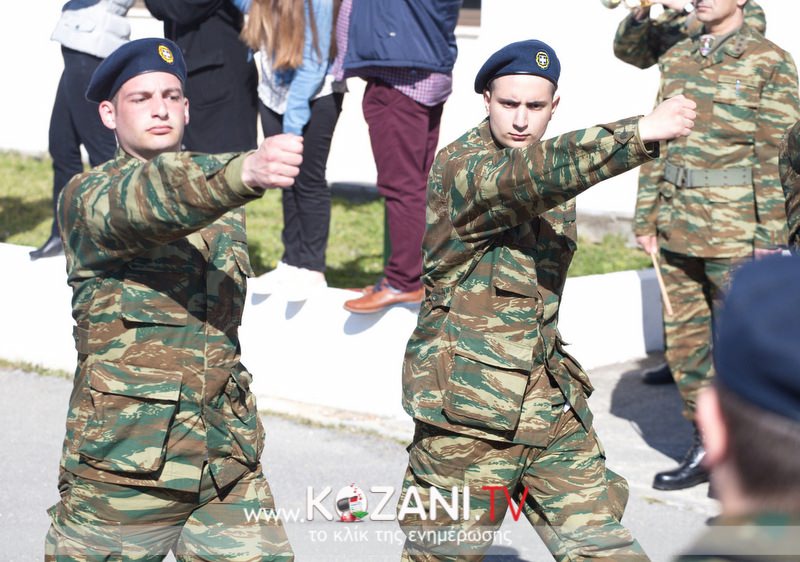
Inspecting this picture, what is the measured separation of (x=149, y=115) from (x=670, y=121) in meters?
1.45

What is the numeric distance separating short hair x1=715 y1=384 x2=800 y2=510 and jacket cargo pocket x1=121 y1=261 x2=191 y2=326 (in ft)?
7.36

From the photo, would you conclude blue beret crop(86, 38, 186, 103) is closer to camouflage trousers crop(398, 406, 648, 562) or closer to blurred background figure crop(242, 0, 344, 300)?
camouflage trousers crop(398, 406, 648, 562)

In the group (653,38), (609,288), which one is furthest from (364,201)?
(653,38)

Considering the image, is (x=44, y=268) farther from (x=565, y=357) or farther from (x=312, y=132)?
(x=565, y=357)

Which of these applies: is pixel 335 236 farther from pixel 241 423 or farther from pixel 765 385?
pixel 765 385

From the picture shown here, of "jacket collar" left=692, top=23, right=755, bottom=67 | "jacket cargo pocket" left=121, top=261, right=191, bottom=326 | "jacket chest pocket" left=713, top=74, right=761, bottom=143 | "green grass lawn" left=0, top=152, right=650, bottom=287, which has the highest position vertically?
"jacket collar" left=692, top=23, right=755, bottom=67

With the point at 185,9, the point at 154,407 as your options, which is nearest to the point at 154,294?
the point at 154,407

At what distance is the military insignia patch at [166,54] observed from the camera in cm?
364

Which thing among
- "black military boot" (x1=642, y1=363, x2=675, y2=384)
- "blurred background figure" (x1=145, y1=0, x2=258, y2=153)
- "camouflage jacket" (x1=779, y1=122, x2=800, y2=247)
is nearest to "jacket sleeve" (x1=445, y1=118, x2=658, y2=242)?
"camouflage jacket" (x1=779, y1=122, x2=800, y2=247)

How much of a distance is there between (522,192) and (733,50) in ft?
8.50

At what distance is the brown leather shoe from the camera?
6177mm

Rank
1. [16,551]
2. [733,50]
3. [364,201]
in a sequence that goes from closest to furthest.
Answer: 1. [16,551]
2. [733,50]
3. [364,201]

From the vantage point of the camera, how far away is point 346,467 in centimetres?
577

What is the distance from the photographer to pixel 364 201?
10859 mm
